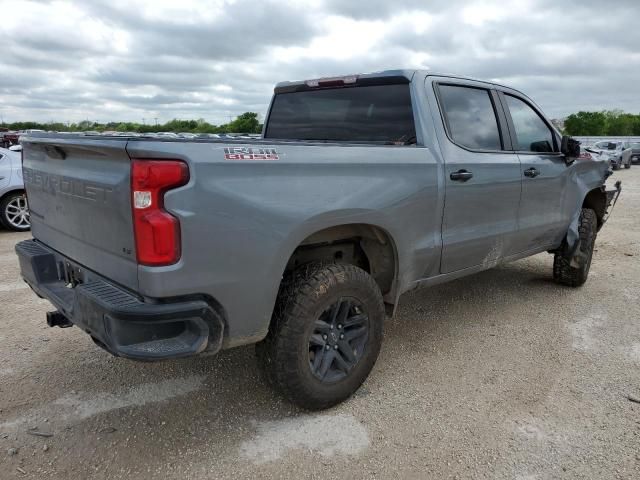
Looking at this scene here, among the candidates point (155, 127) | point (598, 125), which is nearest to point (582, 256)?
point (155, 127)

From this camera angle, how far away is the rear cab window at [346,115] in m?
3.58

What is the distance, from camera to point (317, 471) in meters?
2.54

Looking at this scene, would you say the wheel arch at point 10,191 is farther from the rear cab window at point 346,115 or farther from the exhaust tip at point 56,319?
the exhaust tip at point 56,319

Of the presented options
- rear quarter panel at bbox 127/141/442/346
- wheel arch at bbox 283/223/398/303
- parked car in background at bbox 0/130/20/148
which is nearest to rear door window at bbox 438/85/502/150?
rear quarter panel at bbox 127/141/442/346

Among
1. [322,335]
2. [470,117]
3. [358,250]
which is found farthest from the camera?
[470,117]

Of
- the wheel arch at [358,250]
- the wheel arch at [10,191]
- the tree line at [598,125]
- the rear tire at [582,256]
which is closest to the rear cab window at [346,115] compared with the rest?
the wheel arch at [358,250]

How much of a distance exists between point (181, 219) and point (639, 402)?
289cm

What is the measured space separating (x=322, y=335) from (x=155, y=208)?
3.93 feet

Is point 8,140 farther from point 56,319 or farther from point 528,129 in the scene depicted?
point 528,129

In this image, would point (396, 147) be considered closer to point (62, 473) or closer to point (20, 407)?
point (62, 473)

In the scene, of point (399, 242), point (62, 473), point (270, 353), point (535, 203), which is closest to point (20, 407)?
point (62, 473)

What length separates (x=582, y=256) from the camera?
528 centimetres

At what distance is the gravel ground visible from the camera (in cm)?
260

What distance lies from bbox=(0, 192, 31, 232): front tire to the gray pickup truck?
234 inches
